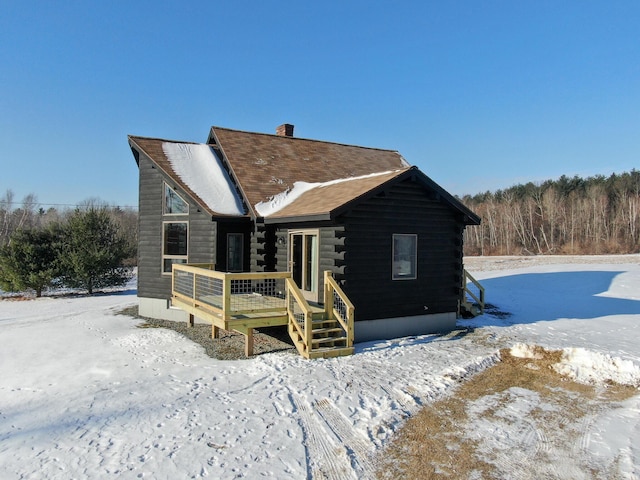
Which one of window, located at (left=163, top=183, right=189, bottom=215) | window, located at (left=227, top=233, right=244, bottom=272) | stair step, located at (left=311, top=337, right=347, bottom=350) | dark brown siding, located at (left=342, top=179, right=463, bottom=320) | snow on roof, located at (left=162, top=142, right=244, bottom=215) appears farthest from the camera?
window, located at (left=163, top=183, right=189, bottom=215)

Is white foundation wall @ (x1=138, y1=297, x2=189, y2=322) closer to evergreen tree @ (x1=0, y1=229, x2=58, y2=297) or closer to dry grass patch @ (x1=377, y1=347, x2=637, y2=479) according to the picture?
dry grass patch @ (x1=377, y1=347, x2=637, y2=479)

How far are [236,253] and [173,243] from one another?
2.13 metres

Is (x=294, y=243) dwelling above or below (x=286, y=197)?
A: below

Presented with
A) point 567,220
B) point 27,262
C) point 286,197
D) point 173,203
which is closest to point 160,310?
point 173,203

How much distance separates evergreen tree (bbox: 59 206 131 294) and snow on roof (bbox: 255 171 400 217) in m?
14.7

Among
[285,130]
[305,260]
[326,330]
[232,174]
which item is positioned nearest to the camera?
[326,330]

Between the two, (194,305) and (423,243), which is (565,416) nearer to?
(423,243)

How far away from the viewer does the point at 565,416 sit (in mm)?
6203

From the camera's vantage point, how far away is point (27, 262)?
74.2 ft

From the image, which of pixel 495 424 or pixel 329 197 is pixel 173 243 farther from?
pixel 495 424

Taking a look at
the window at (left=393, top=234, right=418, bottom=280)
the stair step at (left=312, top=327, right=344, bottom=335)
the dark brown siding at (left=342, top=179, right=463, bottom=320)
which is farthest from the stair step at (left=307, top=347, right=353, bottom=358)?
the window at (left=393, top=234, right=418, bottom=280)

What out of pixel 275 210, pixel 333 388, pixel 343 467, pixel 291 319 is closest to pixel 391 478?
pixel 343 467

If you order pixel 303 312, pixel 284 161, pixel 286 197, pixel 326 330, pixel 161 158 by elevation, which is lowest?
pixel 326 330

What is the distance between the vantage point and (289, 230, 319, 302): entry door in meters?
10.7
